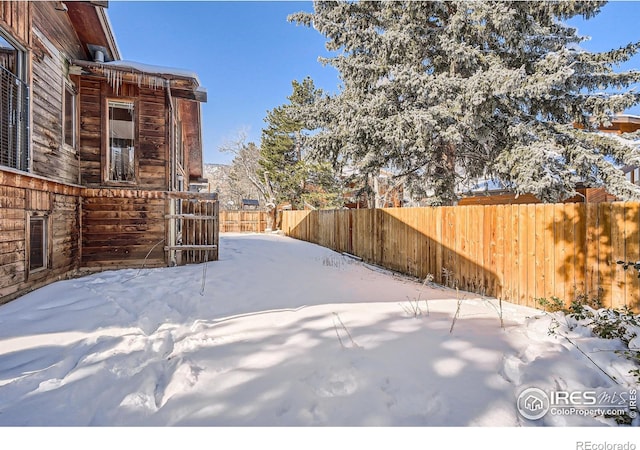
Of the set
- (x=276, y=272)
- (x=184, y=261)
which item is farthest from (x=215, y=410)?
(x=184, y=261)

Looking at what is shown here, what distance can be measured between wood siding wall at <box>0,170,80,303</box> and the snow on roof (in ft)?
8.78

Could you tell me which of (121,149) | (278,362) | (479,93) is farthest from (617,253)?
(121,149)

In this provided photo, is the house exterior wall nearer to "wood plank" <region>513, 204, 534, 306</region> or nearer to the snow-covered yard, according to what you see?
the snow-covered yard

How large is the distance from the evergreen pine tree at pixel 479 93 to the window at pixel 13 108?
661cm

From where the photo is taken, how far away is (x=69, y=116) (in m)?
5.88

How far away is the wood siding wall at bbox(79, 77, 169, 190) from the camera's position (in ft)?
20.1

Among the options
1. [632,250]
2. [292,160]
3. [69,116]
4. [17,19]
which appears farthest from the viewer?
[292,160]

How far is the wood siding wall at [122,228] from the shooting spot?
601cm

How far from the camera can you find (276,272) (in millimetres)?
6074

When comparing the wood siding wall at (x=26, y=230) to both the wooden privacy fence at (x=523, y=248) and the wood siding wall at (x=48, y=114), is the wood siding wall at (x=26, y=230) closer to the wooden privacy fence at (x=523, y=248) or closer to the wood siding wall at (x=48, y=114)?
the wood siding wall at (x=48, y=114)

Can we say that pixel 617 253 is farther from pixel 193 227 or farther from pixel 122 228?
pixel 122 228

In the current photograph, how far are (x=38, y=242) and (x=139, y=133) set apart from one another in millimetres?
2925

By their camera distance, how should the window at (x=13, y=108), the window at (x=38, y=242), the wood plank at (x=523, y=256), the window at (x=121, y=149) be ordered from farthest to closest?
1. the window at (x=121, y=149)
2. the window at (x=38, y=242)
3. the wood plank at (x=523, y=256)
4. the window at (x=13, y=108)

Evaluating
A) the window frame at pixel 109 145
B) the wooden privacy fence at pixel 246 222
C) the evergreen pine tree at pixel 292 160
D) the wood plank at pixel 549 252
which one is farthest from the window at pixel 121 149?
the wooden privacy fence at pixel 246 222
